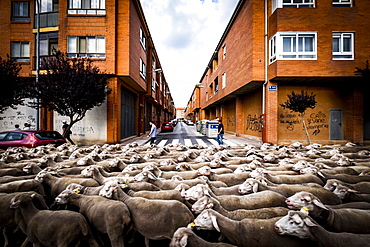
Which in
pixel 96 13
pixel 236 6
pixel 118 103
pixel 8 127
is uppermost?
pixel 236 6

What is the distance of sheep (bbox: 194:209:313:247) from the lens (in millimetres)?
2794

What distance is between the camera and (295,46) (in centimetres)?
1488

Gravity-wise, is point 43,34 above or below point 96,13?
below

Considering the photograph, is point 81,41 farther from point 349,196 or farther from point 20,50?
point 349,196

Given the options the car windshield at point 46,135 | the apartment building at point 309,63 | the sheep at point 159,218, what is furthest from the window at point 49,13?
the sheep at point 159,218

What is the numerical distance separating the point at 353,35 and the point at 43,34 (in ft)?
82.9

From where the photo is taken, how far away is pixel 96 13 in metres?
16.0

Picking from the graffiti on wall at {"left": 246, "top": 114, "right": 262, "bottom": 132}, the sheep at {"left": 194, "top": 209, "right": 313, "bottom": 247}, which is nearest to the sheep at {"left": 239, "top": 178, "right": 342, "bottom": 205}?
the sheep at {"left": 194, "top": 209, "right": 313, "bottom": 247}

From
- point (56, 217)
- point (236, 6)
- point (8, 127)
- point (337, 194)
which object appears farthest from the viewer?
point (236, 6)

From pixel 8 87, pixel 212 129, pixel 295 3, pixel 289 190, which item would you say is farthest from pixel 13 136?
pixel 295 3

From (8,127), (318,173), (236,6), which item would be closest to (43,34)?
(8,127)

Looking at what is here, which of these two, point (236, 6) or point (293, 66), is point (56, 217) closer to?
point (293, 66)

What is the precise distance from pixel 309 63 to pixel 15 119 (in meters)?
25.1

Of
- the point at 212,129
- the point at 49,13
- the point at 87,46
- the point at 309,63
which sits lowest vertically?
the point at 212,129
